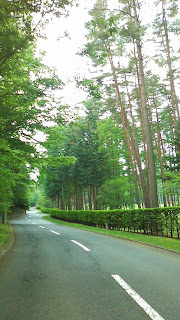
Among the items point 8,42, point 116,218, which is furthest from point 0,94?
point 116,218

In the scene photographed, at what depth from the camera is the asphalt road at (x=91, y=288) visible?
3.62m

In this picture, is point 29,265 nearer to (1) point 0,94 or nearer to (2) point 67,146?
(1) point 0,94

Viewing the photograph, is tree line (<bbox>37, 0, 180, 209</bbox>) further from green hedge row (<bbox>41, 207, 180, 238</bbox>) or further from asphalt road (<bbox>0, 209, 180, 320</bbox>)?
asphalt road (<bbox>0, 209, 180, 320</bbox>)

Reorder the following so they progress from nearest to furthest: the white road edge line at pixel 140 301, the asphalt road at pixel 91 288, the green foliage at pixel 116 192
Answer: the white road edge line at pixel 140 301 < the asphalt road at pixel 91 288 < the green foliage at pixel 116 192

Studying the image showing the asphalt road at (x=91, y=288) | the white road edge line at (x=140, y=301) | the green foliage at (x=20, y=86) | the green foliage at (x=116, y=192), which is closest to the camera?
the white road edge line at (x=140, y=301)

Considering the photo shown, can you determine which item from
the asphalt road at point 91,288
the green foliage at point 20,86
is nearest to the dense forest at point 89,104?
the green foliage at point 20,86

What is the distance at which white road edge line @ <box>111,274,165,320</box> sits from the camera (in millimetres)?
3443

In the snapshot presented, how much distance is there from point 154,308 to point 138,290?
0.87 metres

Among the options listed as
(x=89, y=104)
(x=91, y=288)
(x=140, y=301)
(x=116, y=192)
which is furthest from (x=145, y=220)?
(x=89, y=104)

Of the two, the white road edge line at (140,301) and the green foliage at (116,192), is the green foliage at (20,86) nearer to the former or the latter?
the white road edge line at (140,301)

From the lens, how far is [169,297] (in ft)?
13.7

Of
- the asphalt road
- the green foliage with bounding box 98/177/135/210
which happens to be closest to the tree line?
the green foliage with bounding box 98/177/135/210

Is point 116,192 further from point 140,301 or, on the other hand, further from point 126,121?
point 140,301

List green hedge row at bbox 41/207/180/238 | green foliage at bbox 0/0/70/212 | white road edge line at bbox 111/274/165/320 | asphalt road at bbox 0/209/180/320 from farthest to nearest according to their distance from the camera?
green hedge row at bbox 41/207/180/238 → green foliage at bbox 0/0/70/212 → asphalt road at bbox 0/209/180/320 → white road edge line at bbox 111/274/165/320
